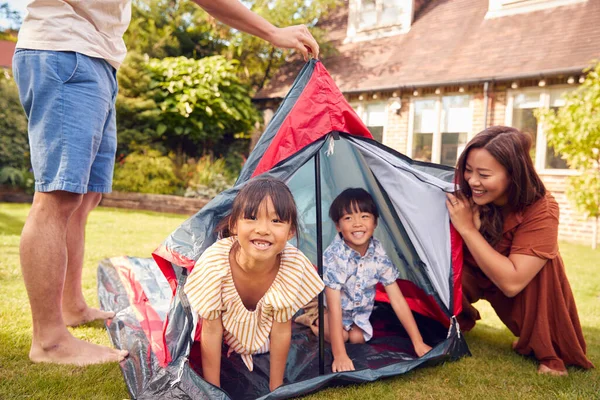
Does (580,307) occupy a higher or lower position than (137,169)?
lower

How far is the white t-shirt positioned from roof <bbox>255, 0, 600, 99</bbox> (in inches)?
292

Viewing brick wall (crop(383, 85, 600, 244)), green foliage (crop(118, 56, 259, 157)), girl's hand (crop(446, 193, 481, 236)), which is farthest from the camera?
green foliage (crop(118, 56, 259, 157))

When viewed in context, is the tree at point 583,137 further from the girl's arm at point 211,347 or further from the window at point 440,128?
the girl's arm at point 211,347

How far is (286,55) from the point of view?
12211 mm

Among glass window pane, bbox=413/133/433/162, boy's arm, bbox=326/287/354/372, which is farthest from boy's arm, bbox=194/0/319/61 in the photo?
glass window pane, bbox=413/133/433/162

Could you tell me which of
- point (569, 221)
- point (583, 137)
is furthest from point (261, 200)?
point (569, 221)

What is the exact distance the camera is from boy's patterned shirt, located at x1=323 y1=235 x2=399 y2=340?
252 centimetres

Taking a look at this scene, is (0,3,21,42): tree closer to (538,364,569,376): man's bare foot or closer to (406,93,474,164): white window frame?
(406,93,474,164): white window frame

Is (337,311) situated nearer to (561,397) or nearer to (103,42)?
(561,397)

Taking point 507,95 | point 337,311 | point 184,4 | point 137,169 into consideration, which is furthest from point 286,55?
point 337,311

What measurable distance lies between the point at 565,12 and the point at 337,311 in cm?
895

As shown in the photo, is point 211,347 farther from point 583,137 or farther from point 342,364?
point 583,137

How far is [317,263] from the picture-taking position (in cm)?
217

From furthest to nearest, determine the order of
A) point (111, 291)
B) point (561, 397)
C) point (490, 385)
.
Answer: point (111, 291) → point (490, 385) → point (561, 397)
